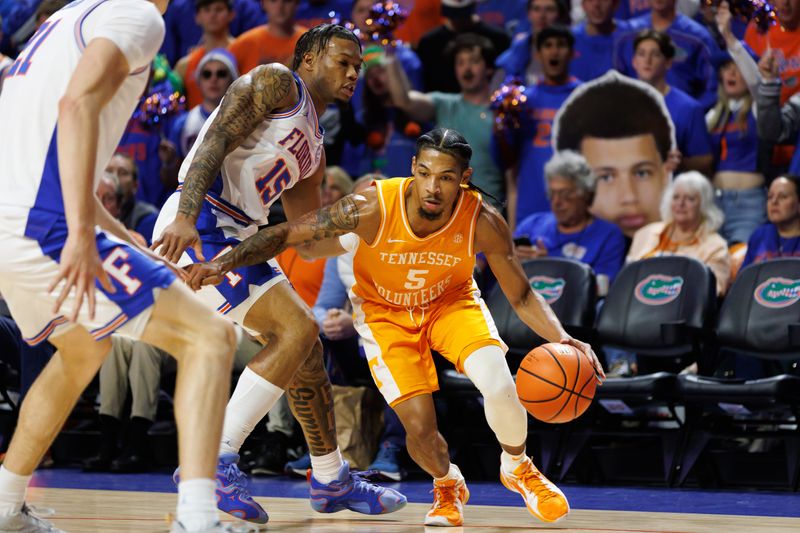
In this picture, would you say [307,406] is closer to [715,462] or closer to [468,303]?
[468,303]

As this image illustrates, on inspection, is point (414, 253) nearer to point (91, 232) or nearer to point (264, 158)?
point (264, 158)

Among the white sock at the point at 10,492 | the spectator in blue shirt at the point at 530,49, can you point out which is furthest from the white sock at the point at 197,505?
the spectator in blue shirt at the point at 530,49

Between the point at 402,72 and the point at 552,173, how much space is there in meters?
1.41

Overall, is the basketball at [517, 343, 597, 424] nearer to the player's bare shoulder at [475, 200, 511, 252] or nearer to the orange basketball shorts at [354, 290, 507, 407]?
the orange basketball shorts at [354, 290, 507, 407]

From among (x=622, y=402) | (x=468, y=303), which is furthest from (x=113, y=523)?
(x=622, y=402)

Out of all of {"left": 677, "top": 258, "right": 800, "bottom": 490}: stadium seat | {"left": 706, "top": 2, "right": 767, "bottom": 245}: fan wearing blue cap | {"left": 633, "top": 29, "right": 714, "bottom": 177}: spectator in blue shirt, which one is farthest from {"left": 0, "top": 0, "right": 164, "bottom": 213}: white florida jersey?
{"left": 633, "top": 29, "right": 714, "bottom": 177}: spectator in blue shirt

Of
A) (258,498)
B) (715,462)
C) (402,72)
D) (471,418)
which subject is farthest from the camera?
(402,72)

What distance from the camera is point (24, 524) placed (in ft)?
11.5

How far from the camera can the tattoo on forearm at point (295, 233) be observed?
409 cm

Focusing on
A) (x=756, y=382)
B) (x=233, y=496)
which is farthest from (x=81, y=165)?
(x=756, y=382)

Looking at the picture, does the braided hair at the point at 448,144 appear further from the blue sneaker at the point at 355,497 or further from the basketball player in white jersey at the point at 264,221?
the blue sneaker at the point at 355,497

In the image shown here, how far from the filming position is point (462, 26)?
341 inches

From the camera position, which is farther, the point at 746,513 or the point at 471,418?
the point at 471,418

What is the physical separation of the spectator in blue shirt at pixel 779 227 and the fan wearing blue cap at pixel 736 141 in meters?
0.45
